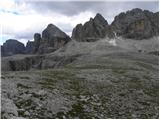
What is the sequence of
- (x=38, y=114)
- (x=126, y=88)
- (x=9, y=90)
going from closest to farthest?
(x=38, y=114) → (x=9, y=90) → (x=126, y=88)

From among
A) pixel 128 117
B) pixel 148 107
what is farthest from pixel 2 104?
pixel 148 107

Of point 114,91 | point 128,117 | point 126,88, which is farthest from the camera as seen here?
point 126,88

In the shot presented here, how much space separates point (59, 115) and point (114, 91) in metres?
12.6

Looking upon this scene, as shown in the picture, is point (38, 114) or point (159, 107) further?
point (159, 107)

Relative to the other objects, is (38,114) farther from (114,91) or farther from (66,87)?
(114,91)

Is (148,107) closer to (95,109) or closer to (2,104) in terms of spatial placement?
(95,109)

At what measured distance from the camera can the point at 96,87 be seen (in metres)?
40.7

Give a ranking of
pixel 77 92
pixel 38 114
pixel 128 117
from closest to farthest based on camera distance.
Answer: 1. pixel 38 114
2. pixel 128 117
3. pixel 77 92

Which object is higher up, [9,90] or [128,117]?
[9,90]

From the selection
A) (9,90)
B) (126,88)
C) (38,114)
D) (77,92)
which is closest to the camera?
(38,114)

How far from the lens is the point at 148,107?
113 feet

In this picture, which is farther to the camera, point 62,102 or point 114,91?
point 114,91

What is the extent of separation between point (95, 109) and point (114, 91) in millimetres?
8701

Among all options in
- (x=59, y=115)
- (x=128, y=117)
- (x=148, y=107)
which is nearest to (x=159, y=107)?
(x=148, y=107)
